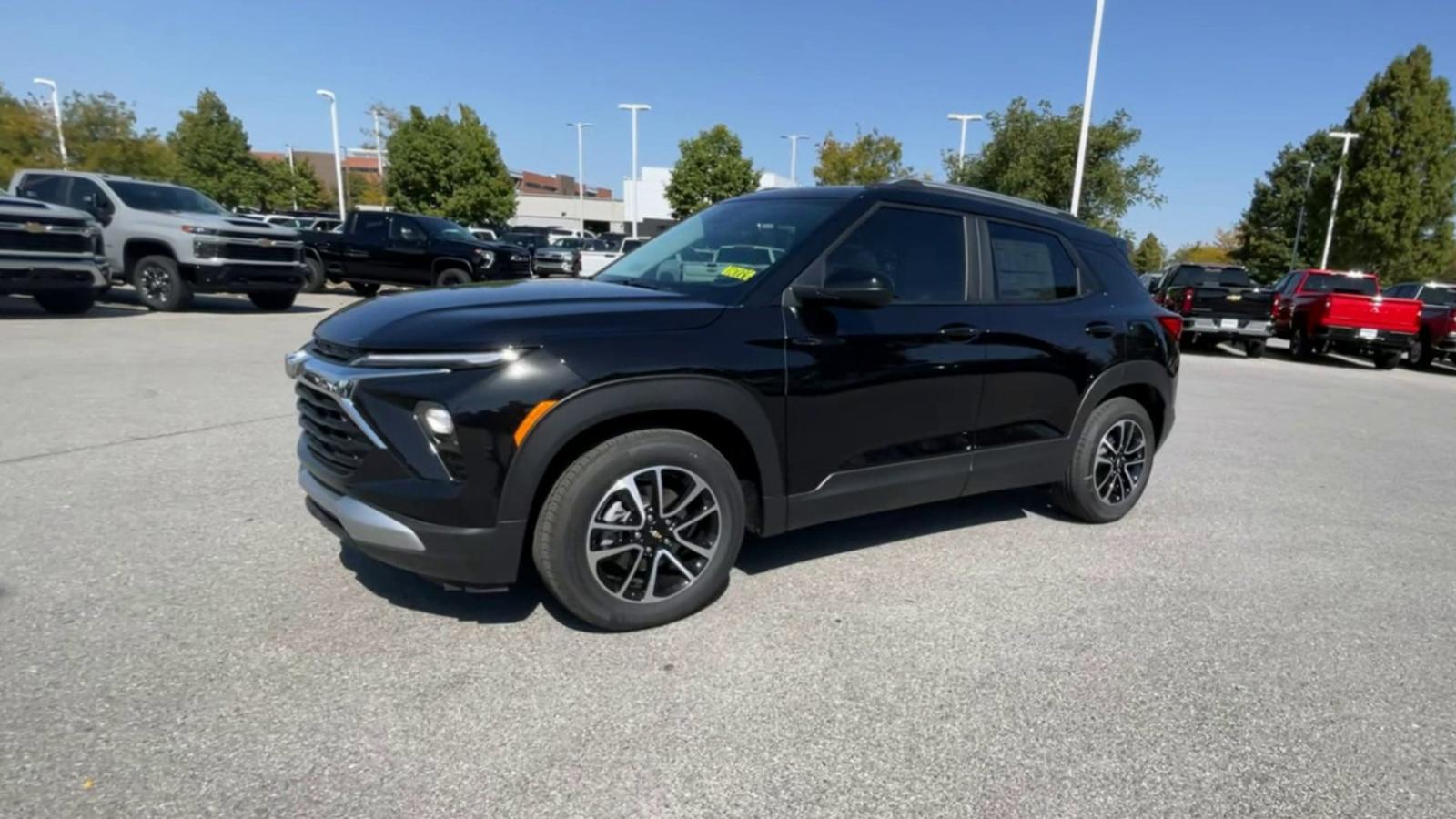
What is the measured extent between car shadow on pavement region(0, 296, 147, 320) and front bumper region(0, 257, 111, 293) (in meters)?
0.94

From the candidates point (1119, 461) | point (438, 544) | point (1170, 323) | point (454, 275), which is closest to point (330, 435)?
point (438, 544)

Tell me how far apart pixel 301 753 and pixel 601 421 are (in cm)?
136

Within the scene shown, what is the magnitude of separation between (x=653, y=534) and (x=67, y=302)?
1358 cm

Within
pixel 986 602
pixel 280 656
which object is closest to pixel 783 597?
pixel 986 602

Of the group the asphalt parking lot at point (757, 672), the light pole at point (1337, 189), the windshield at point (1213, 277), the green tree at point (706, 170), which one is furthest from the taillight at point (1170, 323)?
the green tree at point (706, 170)

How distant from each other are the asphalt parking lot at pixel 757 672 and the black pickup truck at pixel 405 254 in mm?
11467

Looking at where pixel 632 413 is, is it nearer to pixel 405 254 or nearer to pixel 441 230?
pixel 441 230

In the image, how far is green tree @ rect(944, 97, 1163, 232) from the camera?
2416 cm

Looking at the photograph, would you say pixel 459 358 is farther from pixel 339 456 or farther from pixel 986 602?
pixel 986 602

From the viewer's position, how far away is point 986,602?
11.9 ft

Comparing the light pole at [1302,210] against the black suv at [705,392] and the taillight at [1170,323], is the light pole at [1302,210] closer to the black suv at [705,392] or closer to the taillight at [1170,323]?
the taillight at [1170,323]

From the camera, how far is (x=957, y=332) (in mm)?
3795

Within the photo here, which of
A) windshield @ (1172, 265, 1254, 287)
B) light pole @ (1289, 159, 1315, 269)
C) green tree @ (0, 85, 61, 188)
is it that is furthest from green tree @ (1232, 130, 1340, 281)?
green tree @ (0, 85, 61, 188)

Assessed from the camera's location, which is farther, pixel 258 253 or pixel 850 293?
pixel 258 253
